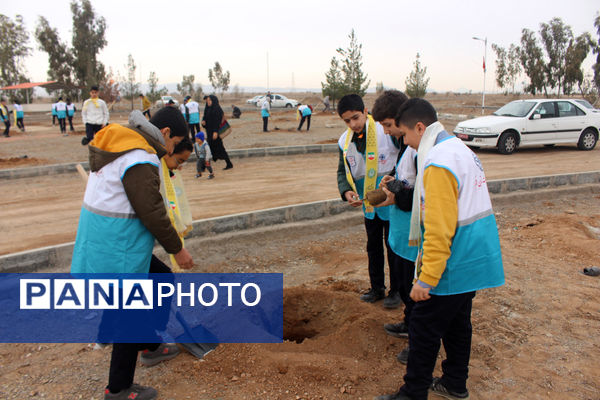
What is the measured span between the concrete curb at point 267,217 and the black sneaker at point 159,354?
2394 millimetres

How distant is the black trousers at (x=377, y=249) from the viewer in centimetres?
414

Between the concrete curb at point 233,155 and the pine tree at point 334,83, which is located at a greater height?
the pine tree at point 334,83

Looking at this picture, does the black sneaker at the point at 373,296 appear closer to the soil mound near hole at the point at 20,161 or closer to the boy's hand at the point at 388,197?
the boy's hand at the point at 388,197

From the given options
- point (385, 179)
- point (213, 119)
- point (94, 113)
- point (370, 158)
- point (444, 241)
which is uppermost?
point (94, 113)

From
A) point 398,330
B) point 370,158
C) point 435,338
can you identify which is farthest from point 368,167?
point 435,338

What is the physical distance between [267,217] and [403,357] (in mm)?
3456

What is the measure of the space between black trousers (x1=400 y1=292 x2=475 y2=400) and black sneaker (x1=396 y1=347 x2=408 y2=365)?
1.54ft

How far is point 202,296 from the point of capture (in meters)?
4.65

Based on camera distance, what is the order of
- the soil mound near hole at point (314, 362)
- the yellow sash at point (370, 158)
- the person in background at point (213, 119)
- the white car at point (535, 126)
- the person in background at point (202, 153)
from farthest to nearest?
the white car at point (535, 126), the person in background at point (213, 119), the person in background at point (202, 153), the yellow sash at point (370, 158), the soil mound near hole at point (314, 362)

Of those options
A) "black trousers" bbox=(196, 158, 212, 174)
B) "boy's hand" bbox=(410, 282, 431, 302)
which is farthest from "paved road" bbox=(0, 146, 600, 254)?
"boy's hand" bbox=(410, 282, 431, 302)

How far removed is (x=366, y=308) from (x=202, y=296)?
5.70ft

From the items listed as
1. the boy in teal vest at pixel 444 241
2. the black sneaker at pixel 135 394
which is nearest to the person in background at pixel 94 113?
the black sneaker at pixel 135 394

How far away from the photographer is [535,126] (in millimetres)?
13391

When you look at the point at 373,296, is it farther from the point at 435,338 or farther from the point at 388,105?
the point at 388,105
